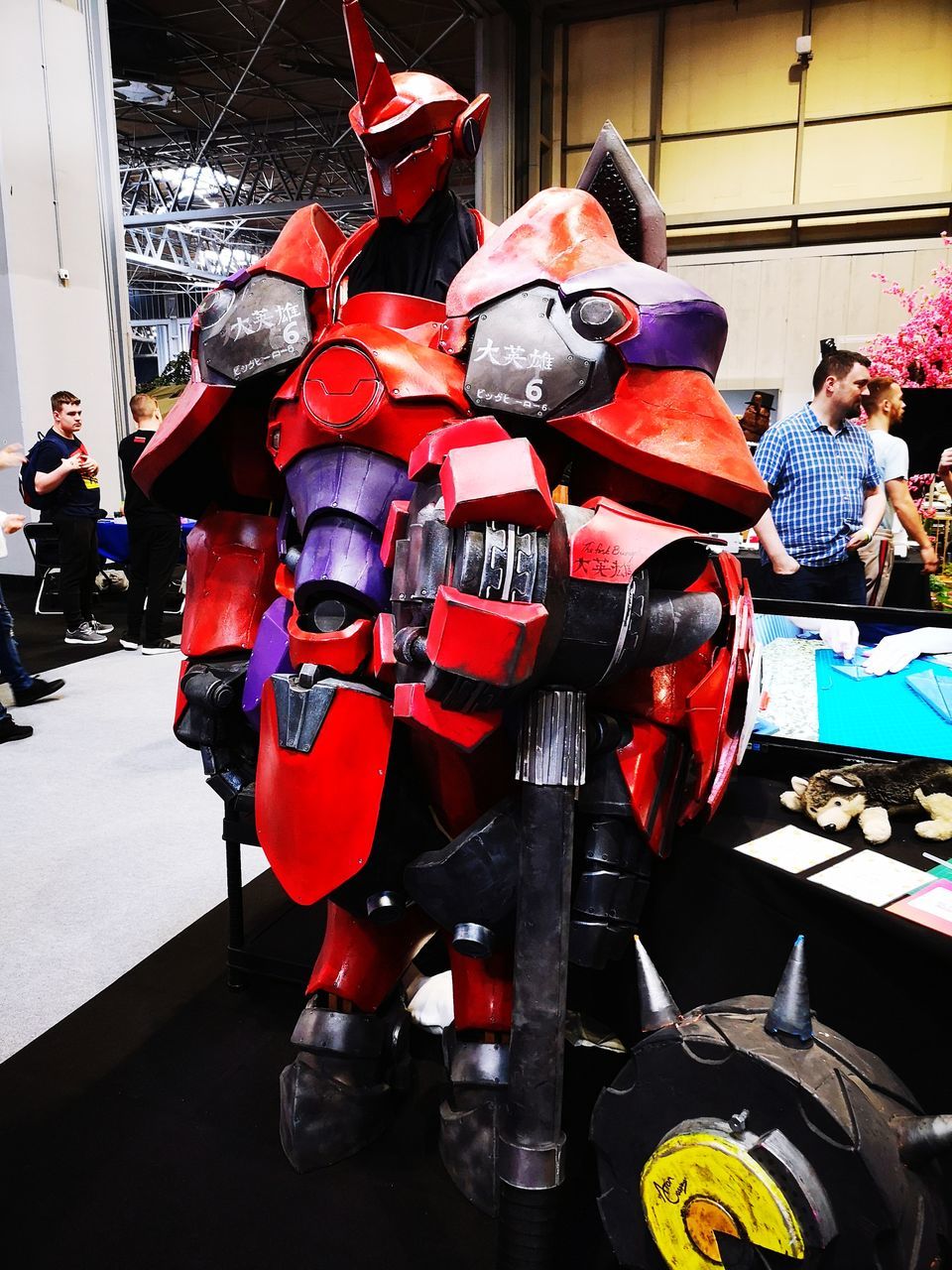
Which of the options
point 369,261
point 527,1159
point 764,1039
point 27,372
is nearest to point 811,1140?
point 764,1039

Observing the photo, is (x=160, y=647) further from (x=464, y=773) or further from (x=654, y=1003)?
(x=654, y=1003)

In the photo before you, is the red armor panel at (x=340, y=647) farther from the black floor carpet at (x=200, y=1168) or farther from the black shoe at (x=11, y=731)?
the black shoe at (x=11, y=731)

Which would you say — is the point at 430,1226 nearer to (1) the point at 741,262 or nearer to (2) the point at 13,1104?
(2) the point at 13,1104

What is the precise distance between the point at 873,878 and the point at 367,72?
1.55 metres

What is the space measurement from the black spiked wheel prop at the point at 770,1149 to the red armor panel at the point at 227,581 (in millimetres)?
869

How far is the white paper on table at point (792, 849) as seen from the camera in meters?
1.63

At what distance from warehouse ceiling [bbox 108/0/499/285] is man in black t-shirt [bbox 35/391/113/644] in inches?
179

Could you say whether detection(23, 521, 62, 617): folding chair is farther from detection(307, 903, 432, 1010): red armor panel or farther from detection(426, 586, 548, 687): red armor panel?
detection(426, 586, 548, 687): red armor panel

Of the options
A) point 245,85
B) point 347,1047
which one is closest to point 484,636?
point 347,1047

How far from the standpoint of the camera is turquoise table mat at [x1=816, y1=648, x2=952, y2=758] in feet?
6.28

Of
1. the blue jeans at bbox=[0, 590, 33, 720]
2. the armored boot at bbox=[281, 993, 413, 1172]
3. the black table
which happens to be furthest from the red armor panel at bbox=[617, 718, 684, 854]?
the blue jeans at bbox=[0, 590, 33, 720]

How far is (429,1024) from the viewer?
163 cm

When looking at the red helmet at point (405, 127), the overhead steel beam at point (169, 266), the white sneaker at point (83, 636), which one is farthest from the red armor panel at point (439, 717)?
the overhead steel beam at point (169, 266)

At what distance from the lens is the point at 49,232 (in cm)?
618
